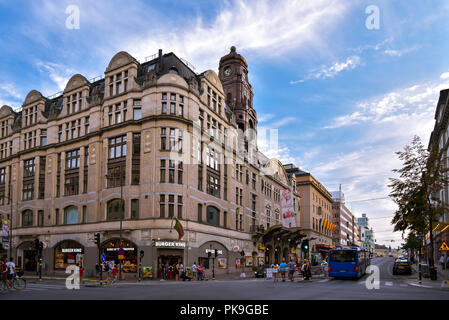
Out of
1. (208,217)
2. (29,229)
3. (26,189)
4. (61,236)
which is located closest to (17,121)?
(26,189)

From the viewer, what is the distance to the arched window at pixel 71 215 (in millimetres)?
48041

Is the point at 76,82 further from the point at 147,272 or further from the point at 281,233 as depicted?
the point at 281,233

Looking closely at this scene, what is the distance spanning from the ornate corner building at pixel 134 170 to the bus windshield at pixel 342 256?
44.3ft

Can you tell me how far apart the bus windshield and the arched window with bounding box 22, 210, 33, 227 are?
39.5 metres

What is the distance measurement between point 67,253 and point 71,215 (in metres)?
4.46

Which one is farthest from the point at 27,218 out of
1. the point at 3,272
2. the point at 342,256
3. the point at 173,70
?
the point at 342,256

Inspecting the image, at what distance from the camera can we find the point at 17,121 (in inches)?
2344

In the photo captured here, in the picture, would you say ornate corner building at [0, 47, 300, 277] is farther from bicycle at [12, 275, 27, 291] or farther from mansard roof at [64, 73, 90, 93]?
bicycle at [12, 275, 27, 291]

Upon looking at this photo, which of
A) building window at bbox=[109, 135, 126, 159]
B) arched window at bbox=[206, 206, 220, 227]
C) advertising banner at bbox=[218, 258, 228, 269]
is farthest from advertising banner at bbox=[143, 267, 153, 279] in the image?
building window at bbox=[109, 135, 126, 159]

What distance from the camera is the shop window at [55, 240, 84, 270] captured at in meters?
46.4

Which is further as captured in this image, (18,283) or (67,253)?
(67,253)

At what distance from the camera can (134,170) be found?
43094 mm
